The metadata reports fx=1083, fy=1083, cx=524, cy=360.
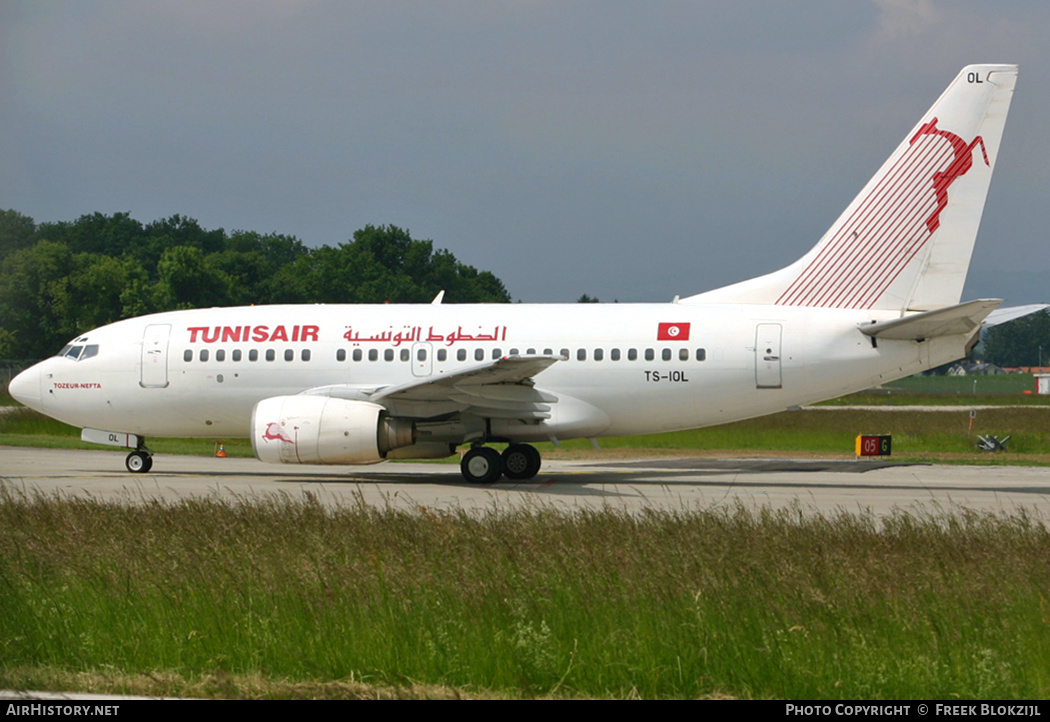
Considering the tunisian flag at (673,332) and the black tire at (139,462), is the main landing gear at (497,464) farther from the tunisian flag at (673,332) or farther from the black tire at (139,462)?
the black tire at (139,462)

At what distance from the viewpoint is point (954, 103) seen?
2056cm

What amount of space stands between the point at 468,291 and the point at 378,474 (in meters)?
74.7

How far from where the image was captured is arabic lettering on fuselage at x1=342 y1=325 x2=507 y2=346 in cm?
2217

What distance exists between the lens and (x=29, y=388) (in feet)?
78.2

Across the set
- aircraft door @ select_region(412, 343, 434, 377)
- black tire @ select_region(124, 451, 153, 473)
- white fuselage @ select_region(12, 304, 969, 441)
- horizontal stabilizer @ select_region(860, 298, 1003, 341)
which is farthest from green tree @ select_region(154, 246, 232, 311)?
horizontal stabilizer @ select_region(860, 298, 1003, 341)

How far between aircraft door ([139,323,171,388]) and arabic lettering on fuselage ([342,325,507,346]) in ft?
13.1

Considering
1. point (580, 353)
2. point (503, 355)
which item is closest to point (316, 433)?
point (503, 355)

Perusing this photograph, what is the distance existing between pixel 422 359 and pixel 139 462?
7.01m

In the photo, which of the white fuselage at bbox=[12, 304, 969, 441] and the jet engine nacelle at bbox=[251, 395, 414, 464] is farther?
the white fuselage at bbox=[12, 304, 969, 441]

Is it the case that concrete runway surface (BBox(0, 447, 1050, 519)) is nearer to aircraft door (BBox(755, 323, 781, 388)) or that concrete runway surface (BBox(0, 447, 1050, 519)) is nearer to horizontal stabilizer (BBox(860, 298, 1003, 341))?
aircraft door (BBox(755, 323, 781, 388))

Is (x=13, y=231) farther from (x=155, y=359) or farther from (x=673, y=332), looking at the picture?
(x=155, y=359)
